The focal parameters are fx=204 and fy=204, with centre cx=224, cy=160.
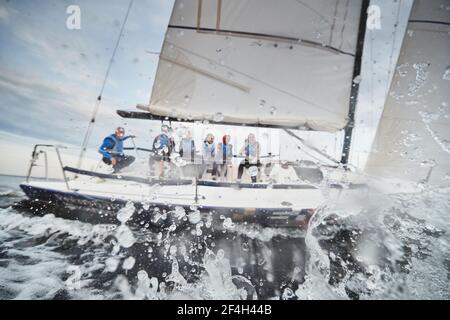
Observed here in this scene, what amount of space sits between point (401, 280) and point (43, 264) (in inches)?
166

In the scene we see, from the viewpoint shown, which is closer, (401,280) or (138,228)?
(401,280)

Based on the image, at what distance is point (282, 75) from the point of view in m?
5.03

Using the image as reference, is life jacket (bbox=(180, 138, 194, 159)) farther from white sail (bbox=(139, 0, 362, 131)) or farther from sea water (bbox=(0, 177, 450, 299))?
sea water (bbox=(0, 177, 450, 299))

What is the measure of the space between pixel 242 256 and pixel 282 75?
4.24 metres

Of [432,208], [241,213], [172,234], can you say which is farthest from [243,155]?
[432,208]

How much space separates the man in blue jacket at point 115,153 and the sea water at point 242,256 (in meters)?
1.43

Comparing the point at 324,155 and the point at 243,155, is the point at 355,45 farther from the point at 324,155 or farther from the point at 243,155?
the point at 243,155

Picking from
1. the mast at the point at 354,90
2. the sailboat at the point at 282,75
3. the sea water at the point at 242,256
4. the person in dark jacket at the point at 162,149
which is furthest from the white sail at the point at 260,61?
the sea water at the point at 242,256

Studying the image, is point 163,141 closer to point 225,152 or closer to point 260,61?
point 225,152

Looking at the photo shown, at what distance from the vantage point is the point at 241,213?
353cm

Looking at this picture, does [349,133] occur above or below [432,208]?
above

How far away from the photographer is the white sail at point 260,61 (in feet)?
16.2

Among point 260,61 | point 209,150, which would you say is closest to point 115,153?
point 209,150
